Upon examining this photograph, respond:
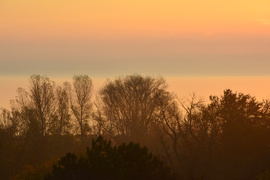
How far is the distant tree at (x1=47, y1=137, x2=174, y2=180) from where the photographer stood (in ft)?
148

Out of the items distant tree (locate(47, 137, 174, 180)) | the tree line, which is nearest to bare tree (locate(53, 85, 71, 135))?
the tree line

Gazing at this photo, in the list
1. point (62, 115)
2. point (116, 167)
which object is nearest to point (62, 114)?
point (62, 115)

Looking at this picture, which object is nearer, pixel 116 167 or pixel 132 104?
pixel 116 167

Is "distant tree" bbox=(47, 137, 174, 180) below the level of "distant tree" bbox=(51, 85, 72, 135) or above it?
below

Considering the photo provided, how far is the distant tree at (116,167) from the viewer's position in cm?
4514

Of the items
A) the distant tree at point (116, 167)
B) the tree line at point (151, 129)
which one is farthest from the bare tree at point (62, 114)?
the distant tree at point (116, 167)

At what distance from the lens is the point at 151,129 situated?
8806 centimetres

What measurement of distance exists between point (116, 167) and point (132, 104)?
52.4m

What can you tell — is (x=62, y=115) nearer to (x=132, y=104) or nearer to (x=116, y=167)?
(x=132, y=104)

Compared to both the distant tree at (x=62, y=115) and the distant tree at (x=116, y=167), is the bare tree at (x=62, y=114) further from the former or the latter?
→ the distant tree at (x=116, y=167)

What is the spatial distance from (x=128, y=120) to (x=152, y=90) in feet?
25.1

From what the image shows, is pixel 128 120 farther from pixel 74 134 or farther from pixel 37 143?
pixel 37 143

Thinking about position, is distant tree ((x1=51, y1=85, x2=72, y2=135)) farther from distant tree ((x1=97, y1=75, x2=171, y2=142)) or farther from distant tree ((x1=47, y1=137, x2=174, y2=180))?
distant tree ((x1=47, y1=137, x2=174, y2=180))

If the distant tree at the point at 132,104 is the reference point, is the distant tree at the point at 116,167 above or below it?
below
